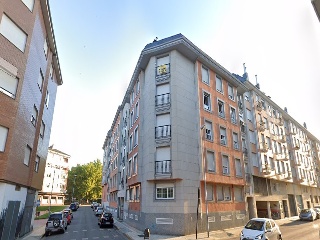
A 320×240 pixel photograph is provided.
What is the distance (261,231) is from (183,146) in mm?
9508

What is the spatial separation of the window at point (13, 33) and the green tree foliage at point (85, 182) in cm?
7558

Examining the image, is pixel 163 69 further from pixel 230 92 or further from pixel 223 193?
pixel 223 193

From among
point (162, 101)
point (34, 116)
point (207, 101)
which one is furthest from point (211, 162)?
point (34, 116)

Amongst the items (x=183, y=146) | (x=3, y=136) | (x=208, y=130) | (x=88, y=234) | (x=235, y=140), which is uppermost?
(x=208, y=130)

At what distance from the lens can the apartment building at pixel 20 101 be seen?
13.8 meters

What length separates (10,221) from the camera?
1472cm

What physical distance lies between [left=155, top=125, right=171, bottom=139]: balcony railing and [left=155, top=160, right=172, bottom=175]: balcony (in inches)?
96.9

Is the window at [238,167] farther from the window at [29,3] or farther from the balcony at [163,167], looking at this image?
the window at [29,3]

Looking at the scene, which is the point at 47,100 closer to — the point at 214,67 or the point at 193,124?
the point at 193,124

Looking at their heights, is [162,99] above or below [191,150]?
above

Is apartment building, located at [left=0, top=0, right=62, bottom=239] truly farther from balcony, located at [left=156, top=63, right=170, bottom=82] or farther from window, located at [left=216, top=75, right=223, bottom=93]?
window, located at [left=216, top=75, right=223, bottom=93]

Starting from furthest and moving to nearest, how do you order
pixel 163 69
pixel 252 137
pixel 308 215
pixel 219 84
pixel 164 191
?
pixel 252 137
pixel 308 215
pixel 219 84
pixel 163 69
pixel 164 191

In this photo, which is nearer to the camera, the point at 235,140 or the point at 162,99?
the point at 162,99

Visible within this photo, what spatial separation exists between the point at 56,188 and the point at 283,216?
64745 mm
